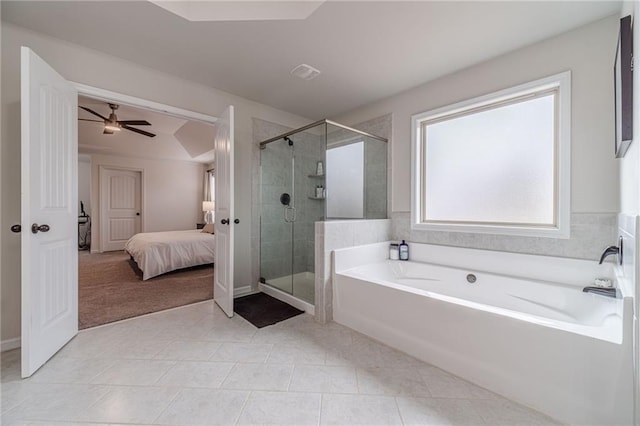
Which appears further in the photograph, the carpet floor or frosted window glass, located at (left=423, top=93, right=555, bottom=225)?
the carpet floor

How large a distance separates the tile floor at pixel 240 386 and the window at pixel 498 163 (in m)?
1.48

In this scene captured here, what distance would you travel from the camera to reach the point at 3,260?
5.81ft

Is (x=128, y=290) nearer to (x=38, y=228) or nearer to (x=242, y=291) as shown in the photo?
(x=242, y=291)

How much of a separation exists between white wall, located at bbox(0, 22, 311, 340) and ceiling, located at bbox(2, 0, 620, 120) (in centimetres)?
10

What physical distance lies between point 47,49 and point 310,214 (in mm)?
2752

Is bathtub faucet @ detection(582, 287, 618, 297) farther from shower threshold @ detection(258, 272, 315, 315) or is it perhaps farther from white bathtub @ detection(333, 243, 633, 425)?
shower threshold @ detection(258, 272, 315, 315)

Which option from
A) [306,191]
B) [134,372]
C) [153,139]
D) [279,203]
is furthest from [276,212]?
[153,139]

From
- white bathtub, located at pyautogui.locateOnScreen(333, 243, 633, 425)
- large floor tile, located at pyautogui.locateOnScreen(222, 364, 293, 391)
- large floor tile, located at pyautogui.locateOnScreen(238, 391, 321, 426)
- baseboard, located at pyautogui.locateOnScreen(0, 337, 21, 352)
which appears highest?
white bathtub, located at pyautogui.locateOnScreen(333, 243, 633, 425)

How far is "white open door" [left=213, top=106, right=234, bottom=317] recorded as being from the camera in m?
2.40

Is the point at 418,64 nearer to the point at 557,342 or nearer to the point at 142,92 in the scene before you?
the point at 557,342

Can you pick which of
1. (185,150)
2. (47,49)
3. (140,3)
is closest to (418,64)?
(140,3)

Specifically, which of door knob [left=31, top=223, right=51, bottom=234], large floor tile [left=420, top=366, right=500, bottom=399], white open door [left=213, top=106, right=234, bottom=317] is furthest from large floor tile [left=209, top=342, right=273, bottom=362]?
door knob [left=31, top=223, right=51, bottom=234]

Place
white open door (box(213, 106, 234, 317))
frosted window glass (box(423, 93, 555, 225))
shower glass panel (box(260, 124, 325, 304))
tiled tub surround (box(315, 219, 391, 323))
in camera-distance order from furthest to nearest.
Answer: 1. shower glass panel (box(260, 124, 325, 304))
2. white open door (box(213, 106, 234, 317))
3. tiled tub surround (box(315, 219, 391, 323))
4. frosted window glass (box(423, 93, 555, 225))

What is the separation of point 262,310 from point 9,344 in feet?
6.17
